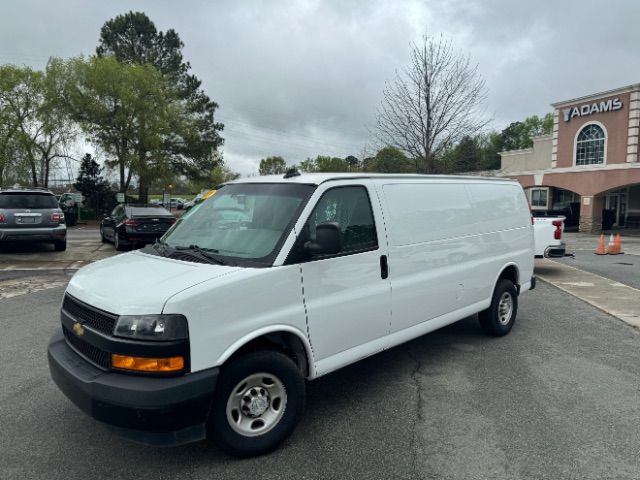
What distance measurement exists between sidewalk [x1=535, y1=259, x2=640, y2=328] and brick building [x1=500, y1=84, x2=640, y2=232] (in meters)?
18.5

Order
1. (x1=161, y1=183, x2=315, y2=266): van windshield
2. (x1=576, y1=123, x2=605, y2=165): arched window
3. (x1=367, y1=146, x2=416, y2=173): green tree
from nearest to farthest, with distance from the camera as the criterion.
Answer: (x1=161, y1=183, x2=315, y2=266): van windshield < (x1=367, y1=146, x2=416, y2=173): green tree < (x1=576, y1=123, x2=605, y2=165): arched window

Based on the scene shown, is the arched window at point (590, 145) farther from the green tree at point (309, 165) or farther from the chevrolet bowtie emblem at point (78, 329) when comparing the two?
the green tree at point (309, 165)

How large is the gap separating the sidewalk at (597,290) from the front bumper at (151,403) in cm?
637

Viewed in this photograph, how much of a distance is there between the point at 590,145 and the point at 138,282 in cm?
3189

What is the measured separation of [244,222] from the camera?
3.86 metres

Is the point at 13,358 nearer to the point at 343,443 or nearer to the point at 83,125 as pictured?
the point at 343,443

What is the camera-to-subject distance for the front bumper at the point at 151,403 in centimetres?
280

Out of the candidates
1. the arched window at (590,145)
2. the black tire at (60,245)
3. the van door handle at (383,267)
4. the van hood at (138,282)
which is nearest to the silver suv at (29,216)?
the black tire at (60,245)

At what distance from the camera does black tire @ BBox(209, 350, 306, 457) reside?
308 cm

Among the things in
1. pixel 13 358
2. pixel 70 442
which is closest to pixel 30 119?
pixel 13 358

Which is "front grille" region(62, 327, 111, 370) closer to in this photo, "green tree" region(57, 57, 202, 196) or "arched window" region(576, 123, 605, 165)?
"green tree" region(57, 57, 202, 196)

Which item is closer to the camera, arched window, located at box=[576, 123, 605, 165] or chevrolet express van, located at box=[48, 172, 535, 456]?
chevrolet express van, located at box=[48, 172, 535, 456]

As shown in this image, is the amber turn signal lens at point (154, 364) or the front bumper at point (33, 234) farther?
the front bumper at point (33, 234)

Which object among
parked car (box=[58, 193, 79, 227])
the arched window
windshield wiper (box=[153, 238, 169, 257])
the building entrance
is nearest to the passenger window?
windshield wiper (box=[153, 238, 169, 257])
